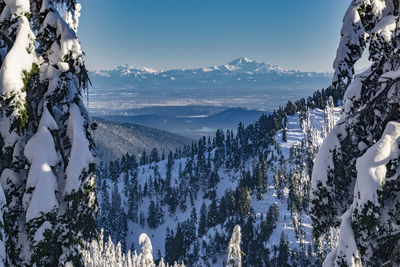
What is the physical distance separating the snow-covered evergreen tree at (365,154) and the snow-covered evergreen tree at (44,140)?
18.6ft

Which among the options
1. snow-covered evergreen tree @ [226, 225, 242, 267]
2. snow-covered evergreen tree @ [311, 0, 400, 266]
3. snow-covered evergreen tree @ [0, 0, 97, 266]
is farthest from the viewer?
snow-covered evergreen tree @ [226, 225, 242, 267]

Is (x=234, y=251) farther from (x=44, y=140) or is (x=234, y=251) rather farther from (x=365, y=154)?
(x=365, y=154)

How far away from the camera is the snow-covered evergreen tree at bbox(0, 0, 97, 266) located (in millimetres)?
7777

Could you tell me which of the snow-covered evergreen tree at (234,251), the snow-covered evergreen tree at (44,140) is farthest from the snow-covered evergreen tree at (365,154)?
the snow-covered evergreen tree at (234,251)

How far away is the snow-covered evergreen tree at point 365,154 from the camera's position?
5719 mm

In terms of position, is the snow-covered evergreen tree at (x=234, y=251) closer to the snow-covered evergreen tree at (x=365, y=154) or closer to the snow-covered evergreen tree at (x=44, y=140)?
the snow-covered evergreen tree at (x=44, y=140)

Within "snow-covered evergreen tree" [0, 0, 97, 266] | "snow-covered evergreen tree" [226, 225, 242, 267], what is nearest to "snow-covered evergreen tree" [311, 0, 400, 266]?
"snow-covered evergreen tree" [0, 0, 97, 266]

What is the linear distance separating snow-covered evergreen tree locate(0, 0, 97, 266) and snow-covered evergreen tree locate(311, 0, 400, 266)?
5.68 metres

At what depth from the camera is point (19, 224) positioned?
849cm

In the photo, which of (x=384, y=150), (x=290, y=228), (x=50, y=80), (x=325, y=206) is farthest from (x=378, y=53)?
(x=290, y=228)

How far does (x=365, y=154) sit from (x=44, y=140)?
6.91m

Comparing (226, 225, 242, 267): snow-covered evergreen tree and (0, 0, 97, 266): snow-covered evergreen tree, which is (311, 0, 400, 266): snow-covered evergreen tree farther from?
(226, 225, 242, 267): snow-covered evergreen tree

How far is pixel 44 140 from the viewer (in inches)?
326

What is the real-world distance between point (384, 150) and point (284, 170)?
7634 inches
